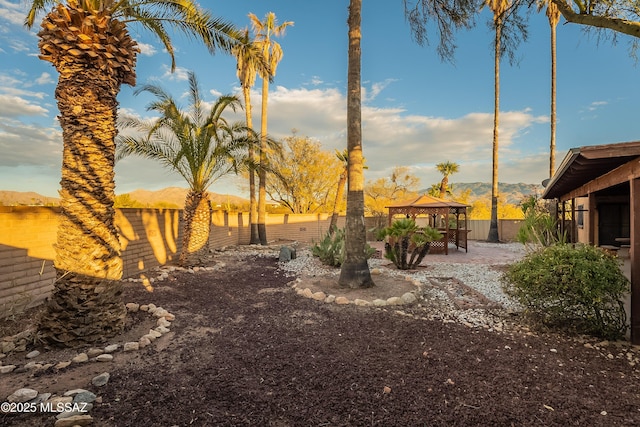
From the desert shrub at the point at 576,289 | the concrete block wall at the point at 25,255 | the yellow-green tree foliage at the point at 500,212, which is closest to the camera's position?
the desert shrub at the point at 576,289

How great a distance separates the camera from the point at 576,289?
398 cm

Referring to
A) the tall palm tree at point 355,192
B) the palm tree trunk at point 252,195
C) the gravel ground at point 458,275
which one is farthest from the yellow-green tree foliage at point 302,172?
the tall palm tree at point 355,192

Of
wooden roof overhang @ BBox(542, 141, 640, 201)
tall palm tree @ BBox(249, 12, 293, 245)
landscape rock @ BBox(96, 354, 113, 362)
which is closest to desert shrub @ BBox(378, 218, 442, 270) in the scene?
wooden roof overhang @ BBox(542, 141, 640, 201)

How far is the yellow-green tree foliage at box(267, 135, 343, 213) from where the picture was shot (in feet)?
89.1

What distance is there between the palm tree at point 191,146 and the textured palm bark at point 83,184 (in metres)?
5.19

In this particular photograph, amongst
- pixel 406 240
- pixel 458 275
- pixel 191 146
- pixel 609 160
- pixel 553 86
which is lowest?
pixel 458 275

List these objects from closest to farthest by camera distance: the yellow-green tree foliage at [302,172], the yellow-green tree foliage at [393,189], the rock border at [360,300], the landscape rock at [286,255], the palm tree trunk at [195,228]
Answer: the rock border at [360,300] < the palm tree trunk at [195,228] < the landscape rock at [286,255] < the yellow-green tree foliage at [302,172] < the yellow-green tree foliage at [393,189]

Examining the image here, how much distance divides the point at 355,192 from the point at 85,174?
446 cm

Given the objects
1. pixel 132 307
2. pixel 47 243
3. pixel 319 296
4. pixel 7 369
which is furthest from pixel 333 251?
pixel 7 369

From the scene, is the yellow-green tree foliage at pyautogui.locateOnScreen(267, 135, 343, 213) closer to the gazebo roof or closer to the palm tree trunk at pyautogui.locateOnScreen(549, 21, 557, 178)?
the gazebo roof

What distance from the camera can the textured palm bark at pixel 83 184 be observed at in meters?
3.76

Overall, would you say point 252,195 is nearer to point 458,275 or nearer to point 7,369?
point 458,275

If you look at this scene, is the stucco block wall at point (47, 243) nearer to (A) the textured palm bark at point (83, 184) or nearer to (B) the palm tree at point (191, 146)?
(B) the palm tree at point (191, 146)

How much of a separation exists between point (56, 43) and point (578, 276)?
260 inches
